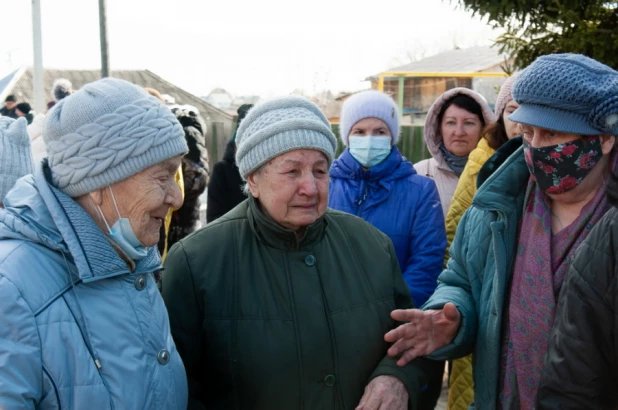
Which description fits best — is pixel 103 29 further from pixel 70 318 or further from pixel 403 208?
pixel 70 318

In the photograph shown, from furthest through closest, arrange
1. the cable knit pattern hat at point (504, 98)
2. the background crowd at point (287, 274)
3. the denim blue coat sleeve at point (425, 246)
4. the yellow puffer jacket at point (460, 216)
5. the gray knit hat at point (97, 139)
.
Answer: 1. the cable knit pattern hat at point (504, 98)
2. the yellow puffer jacket at point (460, 216)
3. the denim blue coat sleeve at point (425, 246)
4. the gray knit hat at point (97, 139)
5. the background crowd at point (287, 274)

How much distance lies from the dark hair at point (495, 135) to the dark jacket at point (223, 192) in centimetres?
198

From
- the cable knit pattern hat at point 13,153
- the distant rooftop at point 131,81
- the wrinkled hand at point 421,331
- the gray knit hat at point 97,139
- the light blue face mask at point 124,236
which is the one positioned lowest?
the distant rooftop at point 131,81

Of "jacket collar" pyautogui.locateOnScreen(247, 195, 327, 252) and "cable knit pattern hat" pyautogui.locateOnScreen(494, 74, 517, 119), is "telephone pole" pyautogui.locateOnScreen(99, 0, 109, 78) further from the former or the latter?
"jacket collar" pyautogui.locateOnScreen(247, 195, 327, 252)

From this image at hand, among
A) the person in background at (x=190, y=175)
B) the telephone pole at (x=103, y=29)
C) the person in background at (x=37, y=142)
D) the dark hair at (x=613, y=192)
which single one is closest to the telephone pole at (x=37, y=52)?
the telephone pole at (x=103, y=29)

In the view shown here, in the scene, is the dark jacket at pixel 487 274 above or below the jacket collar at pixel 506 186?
below

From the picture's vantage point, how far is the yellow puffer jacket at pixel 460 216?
3.44 metres

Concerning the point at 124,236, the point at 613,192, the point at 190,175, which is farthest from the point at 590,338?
the point at 190,175

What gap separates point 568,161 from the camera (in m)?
2.20

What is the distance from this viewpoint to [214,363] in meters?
2.18

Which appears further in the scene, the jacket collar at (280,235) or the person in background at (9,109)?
the person in background at (9,109)

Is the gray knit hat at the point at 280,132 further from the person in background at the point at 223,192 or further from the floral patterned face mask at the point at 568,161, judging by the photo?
the person in background at the point at 223,192

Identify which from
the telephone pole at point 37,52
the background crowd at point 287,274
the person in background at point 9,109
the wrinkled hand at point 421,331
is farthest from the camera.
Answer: the telephone pole at point 37,52

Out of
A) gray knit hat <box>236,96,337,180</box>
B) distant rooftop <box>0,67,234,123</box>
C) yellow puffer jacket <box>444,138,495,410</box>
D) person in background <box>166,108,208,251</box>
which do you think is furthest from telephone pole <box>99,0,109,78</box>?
distant rooftop <box>0,67,234,123</box>
